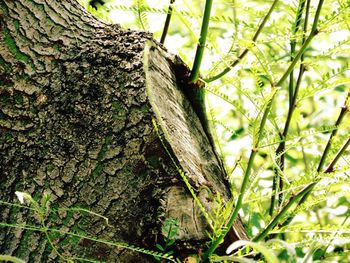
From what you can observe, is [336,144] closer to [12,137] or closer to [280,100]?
[12,137]

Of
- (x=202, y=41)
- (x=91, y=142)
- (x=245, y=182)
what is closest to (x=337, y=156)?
(x=245, y=182)

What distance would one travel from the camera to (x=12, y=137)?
3.55 ft

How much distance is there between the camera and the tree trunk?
3.20ft

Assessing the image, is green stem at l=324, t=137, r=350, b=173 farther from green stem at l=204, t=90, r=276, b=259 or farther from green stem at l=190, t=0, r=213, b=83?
green stem at l=190, t=0, r=213, b=83

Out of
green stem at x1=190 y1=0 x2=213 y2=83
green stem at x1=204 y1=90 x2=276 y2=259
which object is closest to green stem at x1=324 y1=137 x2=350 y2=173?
green stem at x1=204 y1=90 x2=276 y2=259

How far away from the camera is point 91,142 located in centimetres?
104

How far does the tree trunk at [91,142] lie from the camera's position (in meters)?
0.97

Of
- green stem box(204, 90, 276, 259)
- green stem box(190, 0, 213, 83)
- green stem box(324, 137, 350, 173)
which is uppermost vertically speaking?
green stem box(190, 0, 213, 83)

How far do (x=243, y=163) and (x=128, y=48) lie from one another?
→ 473 millimetres

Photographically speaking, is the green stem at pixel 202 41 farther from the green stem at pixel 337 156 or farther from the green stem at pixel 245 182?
the green stem at pixel 337 156

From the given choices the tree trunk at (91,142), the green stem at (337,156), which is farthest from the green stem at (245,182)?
the green stem at (337,156)

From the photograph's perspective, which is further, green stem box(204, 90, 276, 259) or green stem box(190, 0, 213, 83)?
green stem box(190, 0, 213, 83)

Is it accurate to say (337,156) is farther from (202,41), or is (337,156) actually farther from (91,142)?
(91,142)

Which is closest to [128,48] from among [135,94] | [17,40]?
[135,94]
